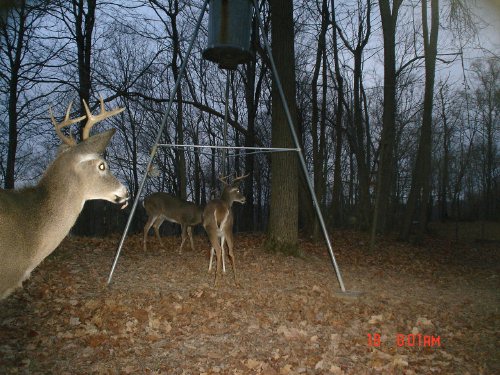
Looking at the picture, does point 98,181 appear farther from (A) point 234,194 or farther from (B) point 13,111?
(B) point 13,111

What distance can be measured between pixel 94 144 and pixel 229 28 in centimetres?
→ 430

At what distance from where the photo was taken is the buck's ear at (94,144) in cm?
442

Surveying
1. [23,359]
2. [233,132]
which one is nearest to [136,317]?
[23,359]

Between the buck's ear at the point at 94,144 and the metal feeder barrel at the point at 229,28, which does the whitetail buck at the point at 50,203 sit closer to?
the buck's ear at the point at 94,144

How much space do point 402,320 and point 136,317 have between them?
3346 mm

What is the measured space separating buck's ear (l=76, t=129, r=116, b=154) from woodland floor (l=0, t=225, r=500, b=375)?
6.47 ft

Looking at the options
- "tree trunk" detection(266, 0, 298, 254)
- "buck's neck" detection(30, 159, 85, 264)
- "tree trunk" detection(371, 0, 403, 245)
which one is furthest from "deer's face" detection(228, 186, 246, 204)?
"tree trunk" detection(371, 0, 403, 245)

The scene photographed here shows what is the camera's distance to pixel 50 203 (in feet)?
13.5

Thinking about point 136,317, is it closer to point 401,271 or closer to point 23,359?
point 23,359

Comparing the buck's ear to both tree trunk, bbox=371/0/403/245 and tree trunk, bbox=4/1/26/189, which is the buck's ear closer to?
tree trunk, bbox=371/0/403/245

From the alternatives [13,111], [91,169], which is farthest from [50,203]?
[13,111]
